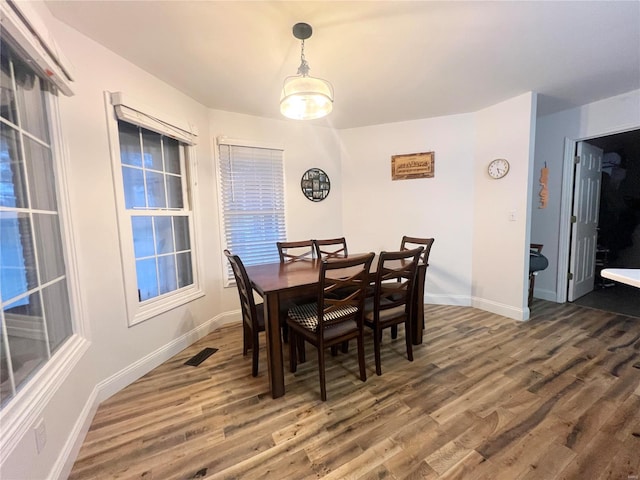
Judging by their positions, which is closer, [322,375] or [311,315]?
[322,375]

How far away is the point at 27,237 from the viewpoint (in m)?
1.34

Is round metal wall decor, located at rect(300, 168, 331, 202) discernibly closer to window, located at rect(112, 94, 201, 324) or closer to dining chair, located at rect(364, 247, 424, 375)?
window, located at rect(112, 94, 201, 324)

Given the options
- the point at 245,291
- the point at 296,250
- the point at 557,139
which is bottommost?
the point at 245,291

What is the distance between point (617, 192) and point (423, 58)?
4.89 metres

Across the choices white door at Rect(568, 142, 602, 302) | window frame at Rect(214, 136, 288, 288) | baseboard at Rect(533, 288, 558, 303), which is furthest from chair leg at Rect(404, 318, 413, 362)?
white door at Rect(568, 142, 602, 302)

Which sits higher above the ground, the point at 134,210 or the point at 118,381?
the point at 134,210

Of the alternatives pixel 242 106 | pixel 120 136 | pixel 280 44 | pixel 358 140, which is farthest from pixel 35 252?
pixel 358 140

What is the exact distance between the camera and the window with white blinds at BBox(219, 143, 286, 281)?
312 cm

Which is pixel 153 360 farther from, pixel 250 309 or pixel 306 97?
pixel 306 97

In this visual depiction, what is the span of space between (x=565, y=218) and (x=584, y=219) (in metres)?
0.41

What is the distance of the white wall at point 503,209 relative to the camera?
9.44ft

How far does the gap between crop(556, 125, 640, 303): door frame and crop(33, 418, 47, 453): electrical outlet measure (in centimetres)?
497

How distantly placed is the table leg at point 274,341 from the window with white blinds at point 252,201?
155 cm

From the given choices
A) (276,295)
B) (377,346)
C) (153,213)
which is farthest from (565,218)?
(153,213)
